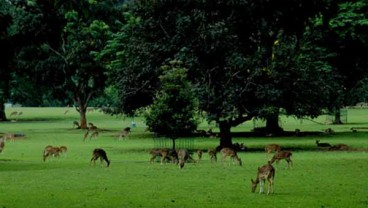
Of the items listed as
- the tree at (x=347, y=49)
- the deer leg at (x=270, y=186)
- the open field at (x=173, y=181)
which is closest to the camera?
the open field at (x=173, y=181)

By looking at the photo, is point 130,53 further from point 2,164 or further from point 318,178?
point 318,178

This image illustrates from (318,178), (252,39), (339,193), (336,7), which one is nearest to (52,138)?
(252,39)

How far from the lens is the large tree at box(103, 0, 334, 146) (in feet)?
136

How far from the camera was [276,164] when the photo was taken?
33.8 metres

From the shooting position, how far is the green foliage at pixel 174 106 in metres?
38.5

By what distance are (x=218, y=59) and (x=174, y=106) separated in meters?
4.89

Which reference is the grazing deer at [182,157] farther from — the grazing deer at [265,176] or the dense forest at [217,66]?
the grazing deer at [265,176]

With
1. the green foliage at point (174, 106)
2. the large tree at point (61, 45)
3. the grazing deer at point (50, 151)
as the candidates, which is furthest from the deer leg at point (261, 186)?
the large tree at point (61, 45)

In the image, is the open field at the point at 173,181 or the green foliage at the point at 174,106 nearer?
the open field at the point at 173,181

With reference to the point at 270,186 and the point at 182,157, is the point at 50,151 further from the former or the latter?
the point at 270,186

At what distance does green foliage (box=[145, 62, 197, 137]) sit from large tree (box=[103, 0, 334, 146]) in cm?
268

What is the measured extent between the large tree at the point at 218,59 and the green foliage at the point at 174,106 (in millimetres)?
2678

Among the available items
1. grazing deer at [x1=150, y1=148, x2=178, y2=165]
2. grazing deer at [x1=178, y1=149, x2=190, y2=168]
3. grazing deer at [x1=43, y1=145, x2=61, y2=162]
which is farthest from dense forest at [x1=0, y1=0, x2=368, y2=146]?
grazing deer at [x1=178, y1=149, x2=190, y2=168]

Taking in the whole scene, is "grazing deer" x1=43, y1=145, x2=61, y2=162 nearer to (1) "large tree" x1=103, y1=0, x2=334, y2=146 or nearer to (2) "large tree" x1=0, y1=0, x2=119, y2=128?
(1) "large tree" x1=103, y1=0, x2=334, y2=146
